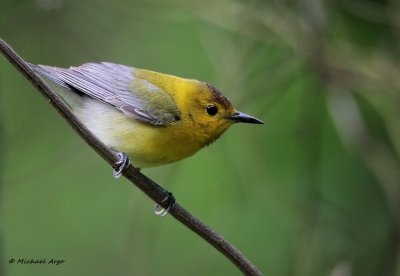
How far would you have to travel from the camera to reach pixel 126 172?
10.7ft

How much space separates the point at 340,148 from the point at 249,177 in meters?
1.12

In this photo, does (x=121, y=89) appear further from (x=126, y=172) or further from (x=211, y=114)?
(x=126, y=172)

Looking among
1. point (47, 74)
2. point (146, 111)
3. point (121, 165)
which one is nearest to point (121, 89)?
point (146, 111)

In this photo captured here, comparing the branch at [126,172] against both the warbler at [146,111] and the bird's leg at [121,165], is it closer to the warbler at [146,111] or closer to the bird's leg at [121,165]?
the bird's leg at [121,165]

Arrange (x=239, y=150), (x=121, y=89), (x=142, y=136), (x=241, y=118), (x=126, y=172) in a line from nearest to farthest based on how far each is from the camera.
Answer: (x=126, y=172), (x=142, y=136), (x=241, y=118), (x=121, y=89), (x=239, y=150)

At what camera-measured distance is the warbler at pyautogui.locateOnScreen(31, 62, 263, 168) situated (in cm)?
379

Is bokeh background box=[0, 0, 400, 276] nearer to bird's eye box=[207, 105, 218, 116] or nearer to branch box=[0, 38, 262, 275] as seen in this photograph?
bird's eye box=[207, 105, 218, 116]

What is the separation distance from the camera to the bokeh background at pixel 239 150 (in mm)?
4621

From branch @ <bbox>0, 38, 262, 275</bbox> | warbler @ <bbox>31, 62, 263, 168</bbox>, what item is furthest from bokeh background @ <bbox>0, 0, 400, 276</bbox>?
branch @ <bbox>0, 38, 262, 275</bbox>

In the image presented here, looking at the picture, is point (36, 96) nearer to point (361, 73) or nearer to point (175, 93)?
point (175, 93)

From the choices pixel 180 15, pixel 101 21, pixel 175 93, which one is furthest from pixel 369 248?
pixel 101 21

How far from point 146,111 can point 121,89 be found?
0.34 meters

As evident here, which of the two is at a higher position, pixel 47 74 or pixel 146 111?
pixel 47 74

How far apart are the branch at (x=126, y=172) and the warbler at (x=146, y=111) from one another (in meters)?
0.52
